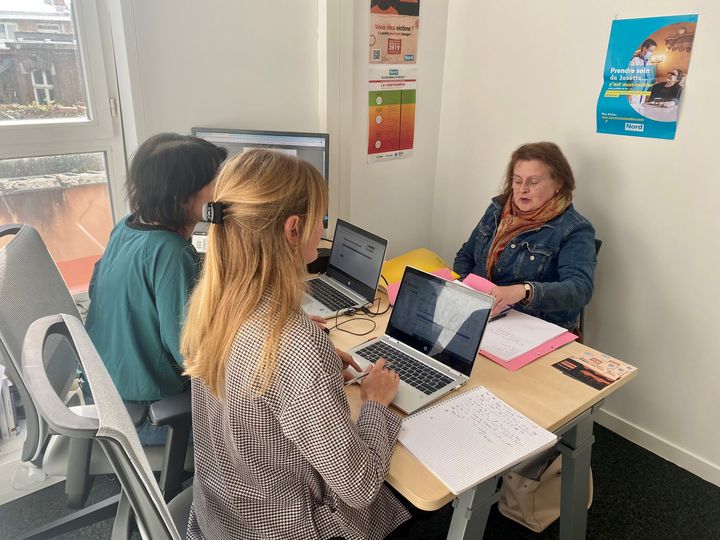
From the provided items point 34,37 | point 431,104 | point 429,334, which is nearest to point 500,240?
point 429,334

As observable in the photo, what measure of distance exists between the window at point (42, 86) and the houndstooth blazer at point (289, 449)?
4.54 ft

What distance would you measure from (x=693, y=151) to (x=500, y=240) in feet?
2.44

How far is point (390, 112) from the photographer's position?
2590 millimetres

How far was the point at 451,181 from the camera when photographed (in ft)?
→ 9.36

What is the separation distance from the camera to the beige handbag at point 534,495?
1.75 m

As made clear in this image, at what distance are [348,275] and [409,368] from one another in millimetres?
621

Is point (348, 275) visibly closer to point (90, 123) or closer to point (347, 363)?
point (347, 363)

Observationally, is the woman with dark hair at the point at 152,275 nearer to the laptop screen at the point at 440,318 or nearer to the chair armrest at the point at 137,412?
the chair armrest at the point at 137,412

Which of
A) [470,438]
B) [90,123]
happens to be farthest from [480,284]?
[90,123]

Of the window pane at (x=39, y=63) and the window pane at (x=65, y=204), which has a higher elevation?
the window pane at (x=39, y=63)

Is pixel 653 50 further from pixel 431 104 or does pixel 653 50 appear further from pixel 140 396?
pixel 140 396

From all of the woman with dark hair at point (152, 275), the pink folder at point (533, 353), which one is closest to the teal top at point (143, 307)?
the woman with dark hair at point (152, 275)

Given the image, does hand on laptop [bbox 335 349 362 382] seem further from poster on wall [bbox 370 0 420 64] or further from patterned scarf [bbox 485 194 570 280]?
poster on wall [bbox 370 0 420 64]

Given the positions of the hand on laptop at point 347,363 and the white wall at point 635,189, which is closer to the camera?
the hand on laptop at point 347,363
